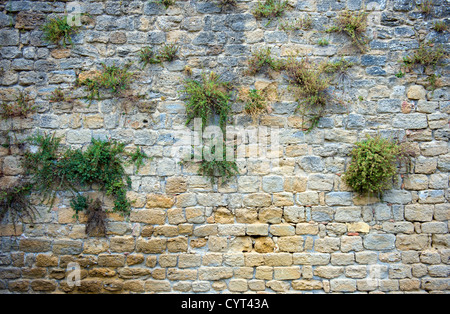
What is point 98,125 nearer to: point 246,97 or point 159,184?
point 159,184

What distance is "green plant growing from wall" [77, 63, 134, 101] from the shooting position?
11.8ft

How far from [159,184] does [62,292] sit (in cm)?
181

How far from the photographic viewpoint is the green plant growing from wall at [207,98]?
3500mm

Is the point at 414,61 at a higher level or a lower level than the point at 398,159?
higher

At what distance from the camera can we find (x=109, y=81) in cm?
359

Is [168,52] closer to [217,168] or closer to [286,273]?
[217,168]

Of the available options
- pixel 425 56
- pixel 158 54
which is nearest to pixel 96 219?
pixel 158 54

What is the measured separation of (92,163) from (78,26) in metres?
1.76

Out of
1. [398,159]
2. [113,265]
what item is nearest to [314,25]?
[398,159]

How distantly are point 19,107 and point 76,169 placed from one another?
110 centimetres

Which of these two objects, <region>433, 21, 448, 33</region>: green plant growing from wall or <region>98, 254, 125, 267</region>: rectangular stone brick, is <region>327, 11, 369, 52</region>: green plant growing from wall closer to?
<region>433, 21, 448, 33</region>: green plant growing from wall

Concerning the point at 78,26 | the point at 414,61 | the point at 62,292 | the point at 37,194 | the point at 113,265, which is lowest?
the point at 62,292

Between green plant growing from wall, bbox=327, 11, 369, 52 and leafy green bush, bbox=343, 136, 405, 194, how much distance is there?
1.20 meters

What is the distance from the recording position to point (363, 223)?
11.8ft
